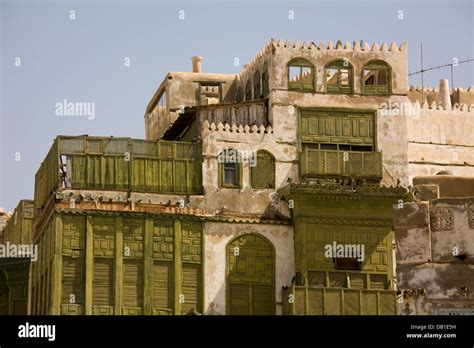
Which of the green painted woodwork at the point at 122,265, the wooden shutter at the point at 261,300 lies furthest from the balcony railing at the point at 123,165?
the wooden shutter at the point at 261,300

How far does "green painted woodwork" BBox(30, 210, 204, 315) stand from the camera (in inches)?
2099

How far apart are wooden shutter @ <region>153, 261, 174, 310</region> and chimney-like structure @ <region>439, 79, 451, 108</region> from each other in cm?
1710

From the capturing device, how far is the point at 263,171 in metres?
57.3

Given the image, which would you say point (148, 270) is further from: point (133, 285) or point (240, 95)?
point (240, 95)

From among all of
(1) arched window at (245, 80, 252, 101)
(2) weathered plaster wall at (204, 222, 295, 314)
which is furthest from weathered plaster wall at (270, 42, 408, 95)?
(2) weathered plaster wall at (204, 222, 295, 314)

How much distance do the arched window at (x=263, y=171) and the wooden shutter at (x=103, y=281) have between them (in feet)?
21.6

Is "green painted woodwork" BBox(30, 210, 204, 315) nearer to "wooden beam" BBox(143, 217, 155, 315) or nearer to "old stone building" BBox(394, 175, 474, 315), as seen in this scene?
"wooden beam" BBox(143, 217, 155, 315)

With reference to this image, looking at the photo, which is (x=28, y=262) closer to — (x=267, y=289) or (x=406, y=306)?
(x=267, y=289)

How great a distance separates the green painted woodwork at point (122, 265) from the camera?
53.3m

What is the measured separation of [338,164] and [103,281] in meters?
10.1

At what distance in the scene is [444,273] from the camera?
3856 cm
